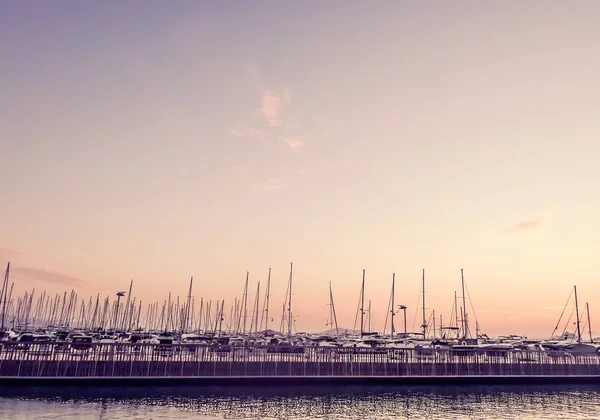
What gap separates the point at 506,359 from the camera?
190 feet

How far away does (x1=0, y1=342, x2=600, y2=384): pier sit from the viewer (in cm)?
4584

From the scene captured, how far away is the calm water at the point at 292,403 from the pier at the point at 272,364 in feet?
6.53

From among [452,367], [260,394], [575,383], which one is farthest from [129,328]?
[575,383]

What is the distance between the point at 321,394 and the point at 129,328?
74.7 metres

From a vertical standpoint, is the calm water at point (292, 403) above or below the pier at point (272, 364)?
below

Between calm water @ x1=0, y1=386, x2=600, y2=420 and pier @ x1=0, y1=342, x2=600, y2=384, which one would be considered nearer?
calm water @ x1=0, y1=386, x2=600, y2=420

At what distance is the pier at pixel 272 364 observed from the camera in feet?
150

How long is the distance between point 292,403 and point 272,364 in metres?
9.16

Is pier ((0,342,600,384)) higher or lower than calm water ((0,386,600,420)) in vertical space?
higher

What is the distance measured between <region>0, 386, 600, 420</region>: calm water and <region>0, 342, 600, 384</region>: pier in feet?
6.53

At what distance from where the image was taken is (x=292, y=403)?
42.7 meters

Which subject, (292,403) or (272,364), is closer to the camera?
(292,403)

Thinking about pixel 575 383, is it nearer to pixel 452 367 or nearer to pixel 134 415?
pixel 452 367

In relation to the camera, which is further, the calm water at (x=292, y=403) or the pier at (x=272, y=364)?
the pier at (x=272, y=364)
